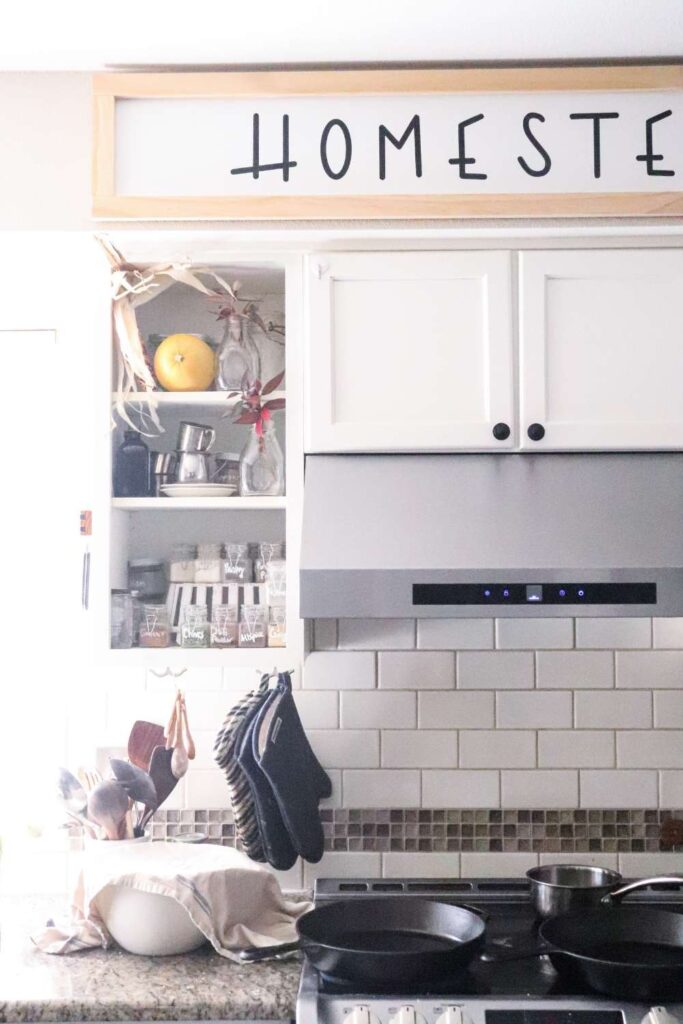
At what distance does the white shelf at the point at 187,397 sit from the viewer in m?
2.26

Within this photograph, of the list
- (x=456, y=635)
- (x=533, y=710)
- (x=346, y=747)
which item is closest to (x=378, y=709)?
(x=346, y=747)

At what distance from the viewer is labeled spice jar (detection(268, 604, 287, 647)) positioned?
2.25 metres

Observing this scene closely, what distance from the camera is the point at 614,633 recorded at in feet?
8.17

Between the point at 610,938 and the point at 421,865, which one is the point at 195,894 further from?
the point at 610,938

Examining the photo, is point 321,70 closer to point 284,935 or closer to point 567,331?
point 567,331

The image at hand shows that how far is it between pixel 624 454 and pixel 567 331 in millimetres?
274

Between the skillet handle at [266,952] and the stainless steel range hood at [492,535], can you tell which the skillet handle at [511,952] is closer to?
the skillet handle at [266,952]

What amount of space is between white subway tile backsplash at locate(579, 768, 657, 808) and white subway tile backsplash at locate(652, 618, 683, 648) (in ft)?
0.97

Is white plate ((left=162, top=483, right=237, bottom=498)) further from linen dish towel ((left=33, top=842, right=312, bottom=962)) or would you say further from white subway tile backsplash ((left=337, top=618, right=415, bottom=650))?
linen dish towel ((left=33, top=842, right=312, bottom=962))

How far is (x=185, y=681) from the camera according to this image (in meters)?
2.50

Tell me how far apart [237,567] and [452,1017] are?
1000mm

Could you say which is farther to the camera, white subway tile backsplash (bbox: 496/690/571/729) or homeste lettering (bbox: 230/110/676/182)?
white subway tile backsplash (bbox: 496/690/571/729)

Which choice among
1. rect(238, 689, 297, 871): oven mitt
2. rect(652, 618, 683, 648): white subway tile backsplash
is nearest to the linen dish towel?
rect(238, 689, 297, 871): oven mitt

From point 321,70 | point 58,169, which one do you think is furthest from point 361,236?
point 58,169
